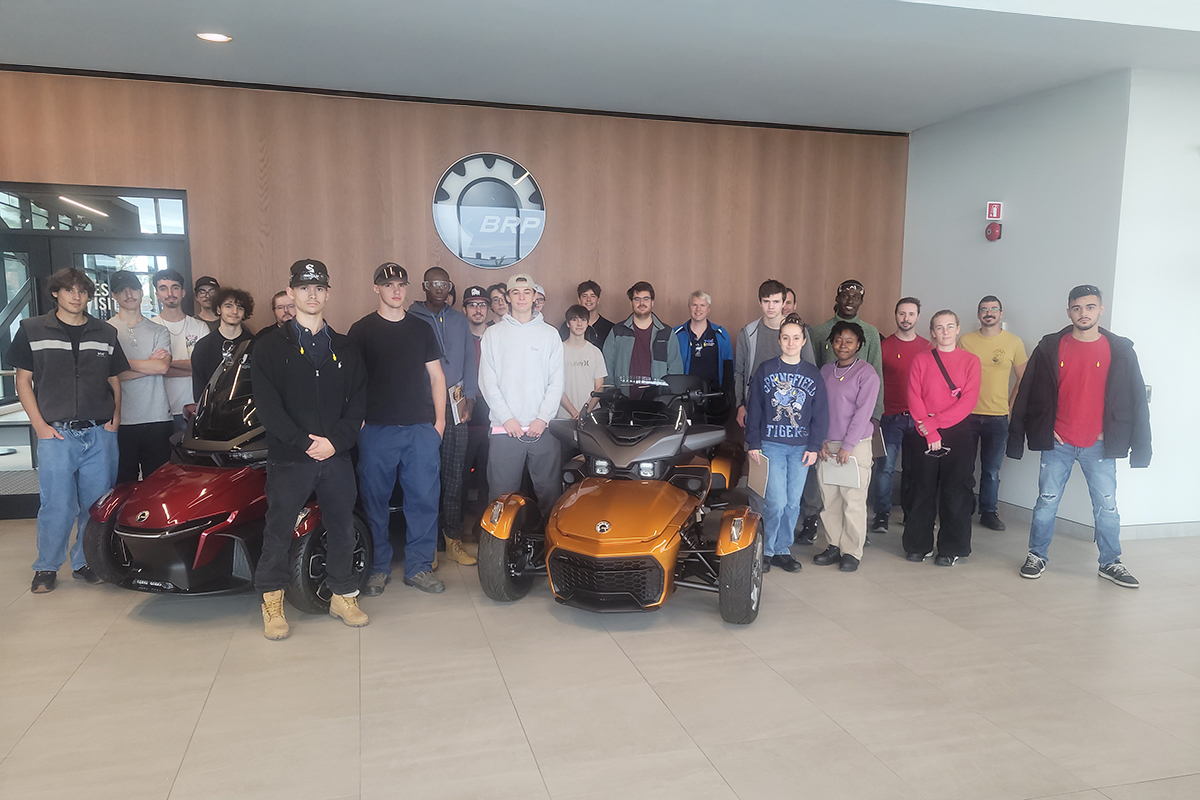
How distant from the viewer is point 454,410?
4188 mm

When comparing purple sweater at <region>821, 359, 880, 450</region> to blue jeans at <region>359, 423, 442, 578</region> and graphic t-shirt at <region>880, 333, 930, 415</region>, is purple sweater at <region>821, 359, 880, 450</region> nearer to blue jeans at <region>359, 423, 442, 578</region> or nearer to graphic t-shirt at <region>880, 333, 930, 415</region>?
graphic t-shirt at <region>880, 333, 930, 415</region>

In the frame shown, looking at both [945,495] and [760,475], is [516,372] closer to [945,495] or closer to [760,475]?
[760,475]

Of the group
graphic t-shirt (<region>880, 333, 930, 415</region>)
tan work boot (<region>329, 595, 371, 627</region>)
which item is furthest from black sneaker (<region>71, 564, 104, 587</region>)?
graphic t-shirt (<region>880, 333, 930, 415</region>)

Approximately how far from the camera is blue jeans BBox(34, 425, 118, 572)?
12.6 ft

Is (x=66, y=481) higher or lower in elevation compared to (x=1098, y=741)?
higher

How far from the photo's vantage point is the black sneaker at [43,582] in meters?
3.85

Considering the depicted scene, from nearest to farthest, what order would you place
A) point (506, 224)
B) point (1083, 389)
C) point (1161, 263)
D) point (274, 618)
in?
1. point (274, 618)
2. point (1083, 389)
3. point (1161, 263)
4. point (506, 224)

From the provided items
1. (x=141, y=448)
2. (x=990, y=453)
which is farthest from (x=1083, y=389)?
(x=141, y=448)

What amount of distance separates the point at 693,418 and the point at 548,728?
2115mm

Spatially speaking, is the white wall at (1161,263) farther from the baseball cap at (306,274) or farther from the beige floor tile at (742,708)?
the baseball cap at (306,274)

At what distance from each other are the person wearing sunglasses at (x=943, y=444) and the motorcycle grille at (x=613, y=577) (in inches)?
83.8

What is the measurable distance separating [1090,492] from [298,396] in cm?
434

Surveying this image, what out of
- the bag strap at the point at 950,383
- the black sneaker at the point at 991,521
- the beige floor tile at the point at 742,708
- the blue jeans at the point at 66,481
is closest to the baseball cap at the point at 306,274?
the blue jeans at the point at 66,481

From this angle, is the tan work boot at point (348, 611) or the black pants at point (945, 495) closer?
the tan work boot at point (348, 611)
